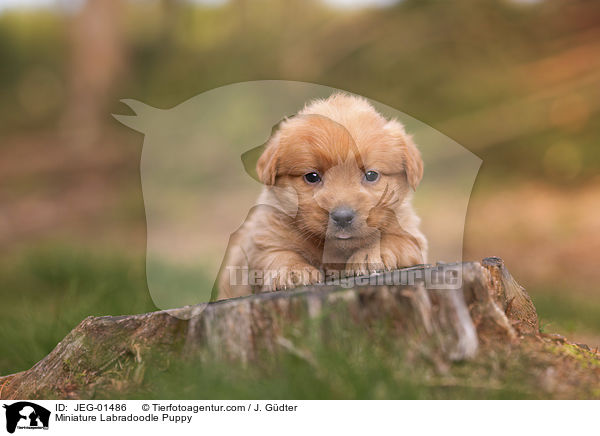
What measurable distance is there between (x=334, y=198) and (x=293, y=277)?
0.53 m

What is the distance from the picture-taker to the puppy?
3322 millimetres

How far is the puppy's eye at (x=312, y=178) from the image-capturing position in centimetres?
339

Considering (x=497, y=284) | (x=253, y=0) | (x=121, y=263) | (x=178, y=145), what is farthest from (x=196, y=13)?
(x=497, y=284)

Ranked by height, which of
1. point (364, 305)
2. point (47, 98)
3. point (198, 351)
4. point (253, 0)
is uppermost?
point (253, 0)

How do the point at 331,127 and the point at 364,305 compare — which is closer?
the point at 364,305

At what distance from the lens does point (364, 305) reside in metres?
Result: 2.65

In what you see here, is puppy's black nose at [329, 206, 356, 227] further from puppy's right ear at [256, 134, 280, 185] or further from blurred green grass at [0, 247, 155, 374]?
blurred green grass at [0, 247, 155, 374]

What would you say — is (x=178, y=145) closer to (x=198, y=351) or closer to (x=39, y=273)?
(x=198, y=351)

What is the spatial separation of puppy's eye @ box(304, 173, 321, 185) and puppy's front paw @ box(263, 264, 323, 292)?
0.51m
